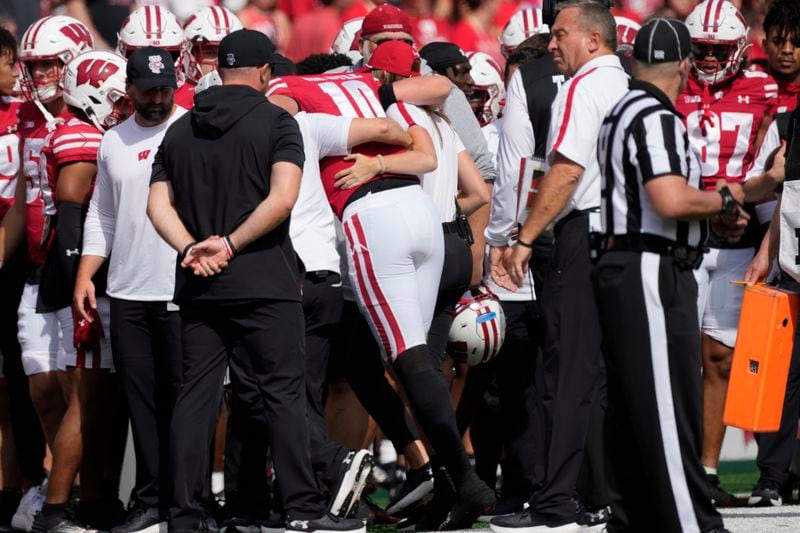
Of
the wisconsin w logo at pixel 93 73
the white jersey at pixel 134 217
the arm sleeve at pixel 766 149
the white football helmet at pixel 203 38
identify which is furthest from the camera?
the white football helmet at pixel 203 38

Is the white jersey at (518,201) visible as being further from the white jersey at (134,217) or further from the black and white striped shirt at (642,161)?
the white jersey at (134,217)

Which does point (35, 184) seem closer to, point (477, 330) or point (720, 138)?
point (477, 330)

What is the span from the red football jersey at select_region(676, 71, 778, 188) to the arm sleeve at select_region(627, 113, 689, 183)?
271 centimetres

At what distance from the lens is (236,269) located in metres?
6.37

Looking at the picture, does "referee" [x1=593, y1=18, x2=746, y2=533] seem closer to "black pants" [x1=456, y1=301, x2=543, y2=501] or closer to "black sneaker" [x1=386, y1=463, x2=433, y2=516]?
"black sneaker" [x1=386, y1=463, x2=433, y2=516]

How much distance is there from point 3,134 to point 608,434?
153 inches

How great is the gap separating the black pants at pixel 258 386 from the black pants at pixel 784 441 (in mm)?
2692

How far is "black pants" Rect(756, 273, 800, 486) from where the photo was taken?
27.0ft

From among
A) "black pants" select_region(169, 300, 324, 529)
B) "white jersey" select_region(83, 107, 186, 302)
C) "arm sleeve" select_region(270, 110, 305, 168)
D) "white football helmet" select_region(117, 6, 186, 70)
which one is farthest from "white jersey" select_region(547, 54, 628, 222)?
"white football helmet" select_region(117, 6, 186, 70)

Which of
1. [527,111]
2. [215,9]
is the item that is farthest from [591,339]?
[215,9]

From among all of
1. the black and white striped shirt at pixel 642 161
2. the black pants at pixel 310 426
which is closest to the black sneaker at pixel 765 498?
the black pants at pixel 310 426

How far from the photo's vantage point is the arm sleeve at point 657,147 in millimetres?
5590

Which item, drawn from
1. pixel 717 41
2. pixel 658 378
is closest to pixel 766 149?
pixel 717 41

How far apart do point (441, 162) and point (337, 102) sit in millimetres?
554
